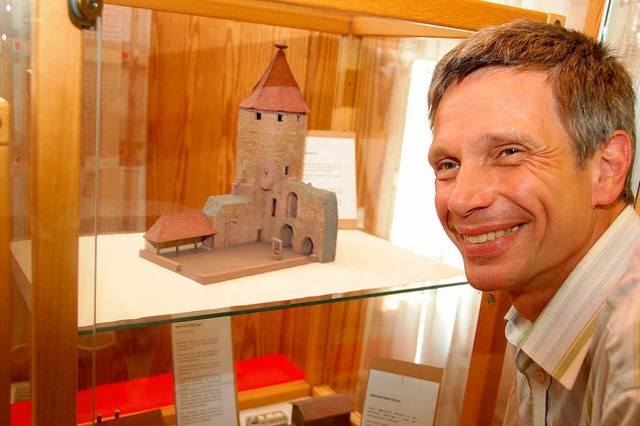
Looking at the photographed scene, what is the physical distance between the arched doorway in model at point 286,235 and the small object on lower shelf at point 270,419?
449 millimetres

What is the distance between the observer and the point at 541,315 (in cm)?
95

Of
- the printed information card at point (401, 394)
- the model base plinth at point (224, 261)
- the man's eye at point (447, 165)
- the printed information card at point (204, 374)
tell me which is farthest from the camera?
→ the printed information card at point (401, 394)

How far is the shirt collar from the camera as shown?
876 millimetres

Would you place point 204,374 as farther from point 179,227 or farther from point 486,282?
point 486,282

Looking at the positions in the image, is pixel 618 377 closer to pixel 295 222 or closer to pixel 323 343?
pixel 295 222

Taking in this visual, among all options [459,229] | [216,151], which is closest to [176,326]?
[216,151]

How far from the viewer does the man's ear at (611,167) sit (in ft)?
2.83

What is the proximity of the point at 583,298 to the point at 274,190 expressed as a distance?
0.66 m

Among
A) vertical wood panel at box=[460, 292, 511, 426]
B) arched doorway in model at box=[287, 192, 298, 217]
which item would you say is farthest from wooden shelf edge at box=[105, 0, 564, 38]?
vertical wood panel at box=[460, 292, 511, 426]

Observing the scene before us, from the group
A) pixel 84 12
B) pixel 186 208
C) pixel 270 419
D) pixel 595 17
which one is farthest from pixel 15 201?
pixel 595 17

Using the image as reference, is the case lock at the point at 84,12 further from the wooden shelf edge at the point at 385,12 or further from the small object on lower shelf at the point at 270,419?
the small object on lower shelf at the point at 270,419

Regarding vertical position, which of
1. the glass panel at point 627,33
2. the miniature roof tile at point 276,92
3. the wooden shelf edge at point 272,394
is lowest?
the wooden shelf edge at point 272,394

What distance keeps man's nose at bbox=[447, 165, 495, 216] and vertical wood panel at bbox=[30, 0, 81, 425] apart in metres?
0.51

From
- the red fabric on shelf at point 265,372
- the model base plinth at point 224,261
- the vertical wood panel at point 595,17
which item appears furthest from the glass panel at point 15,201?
the vertical wood panel at point 595,17
